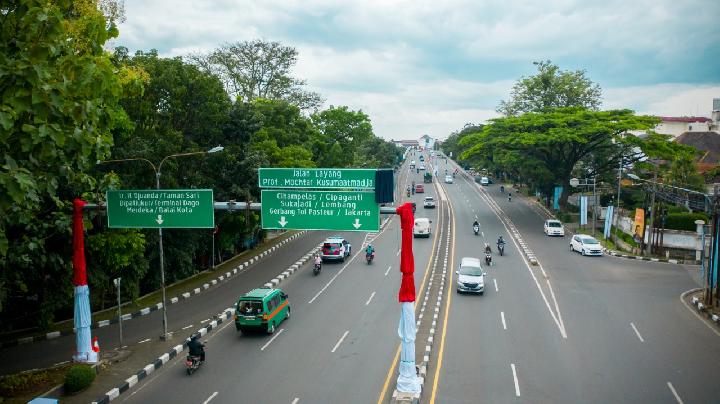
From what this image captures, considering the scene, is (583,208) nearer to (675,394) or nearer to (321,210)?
(675,394)

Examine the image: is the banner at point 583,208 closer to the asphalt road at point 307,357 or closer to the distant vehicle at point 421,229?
the distant vehicle at point 421,229

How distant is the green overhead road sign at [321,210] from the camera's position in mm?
16672

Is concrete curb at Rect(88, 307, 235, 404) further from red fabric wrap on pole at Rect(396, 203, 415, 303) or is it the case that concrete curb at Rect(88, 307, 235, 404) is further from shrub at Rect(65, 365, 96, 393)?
red fabric wrap on pole at Rect(396, 203, 415, 303)

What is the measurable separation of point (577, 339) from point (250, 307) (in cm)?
1250

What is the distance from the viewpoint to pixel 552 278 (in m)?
31.0

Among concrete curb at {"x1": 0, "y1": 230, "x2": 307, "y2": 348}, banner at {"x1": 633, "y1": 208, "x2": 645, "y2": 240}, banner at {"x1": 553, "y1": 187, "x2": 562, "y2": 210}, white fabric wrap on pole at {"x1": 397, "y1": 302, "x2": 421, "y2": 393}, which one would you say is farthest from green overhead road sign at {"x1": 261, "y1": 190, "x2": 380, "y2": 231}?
banner at {"x1": 553, "y1": 187, "x2": 562, "y2": 210}

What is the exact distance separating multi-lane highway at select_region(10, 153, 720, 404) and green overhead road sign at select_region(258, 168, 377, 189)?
595cm

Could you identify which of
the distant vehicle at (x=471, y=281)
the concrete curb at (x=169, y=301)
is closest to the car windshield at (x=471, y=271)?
the distant vehicle at (x=471, y=281)

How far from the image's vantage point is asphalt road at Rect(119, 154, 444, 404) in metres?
15.8

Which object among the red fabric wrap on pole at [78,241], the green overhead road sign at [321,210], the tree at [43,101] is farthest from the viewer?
the red fabric wrap on pole at [78,241]

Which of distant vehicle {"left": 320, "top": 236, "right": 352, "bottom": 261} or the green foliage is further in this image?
the green foliage

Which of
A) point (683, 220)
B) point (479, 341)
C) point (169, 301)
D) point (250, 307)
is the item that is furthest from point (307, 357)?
point (683, 220)

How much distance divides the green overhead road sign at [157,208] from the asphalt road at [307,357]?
4885 mm

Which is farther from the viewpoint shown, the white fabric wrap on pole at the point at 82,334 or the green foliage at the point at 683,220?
the green foliage at the point at 683,220
